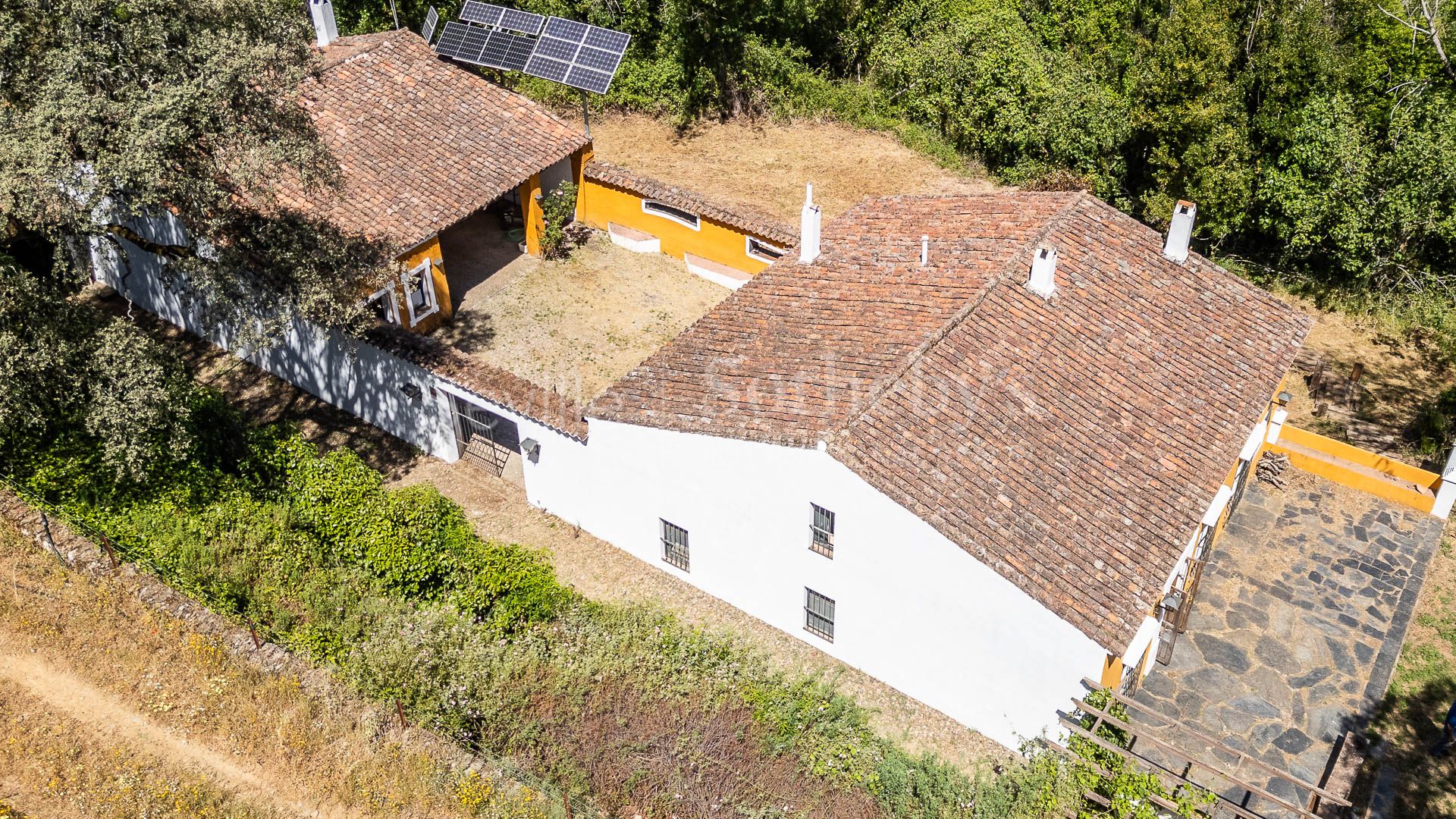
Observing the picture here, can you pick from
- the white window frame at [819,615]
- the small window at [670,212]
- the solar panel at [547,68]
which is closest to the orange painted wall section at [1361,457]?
the white window frame at [819,615]

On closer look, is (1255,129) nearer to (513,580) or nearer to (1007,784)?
(1007,784)

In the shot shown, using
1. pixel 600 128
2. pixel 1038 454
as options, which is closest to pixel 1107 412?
pixel 1038 454

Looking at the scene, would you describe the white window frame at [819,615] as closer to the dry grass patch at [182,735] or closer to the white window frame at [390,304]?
the dry grass patch at [182,735]

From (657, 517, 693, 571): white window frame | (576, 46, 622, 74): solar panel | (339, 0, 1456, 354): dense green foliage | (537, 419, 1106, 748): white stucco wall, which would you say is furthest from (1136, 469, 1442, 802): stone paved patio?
(576, 46, 622, 74): solar panel

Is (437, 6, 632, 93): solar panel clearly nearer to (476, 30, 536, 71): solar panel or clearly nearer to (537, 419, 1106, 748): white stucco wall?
(476, 30, 536, 71): solar panel

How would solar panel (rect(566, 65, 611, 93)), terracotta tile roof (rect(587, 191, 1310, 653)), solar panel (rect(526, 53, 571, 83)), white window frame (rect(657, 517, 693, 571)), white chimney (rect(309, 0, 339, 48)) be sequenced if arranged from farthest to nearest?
white chimney (rect(309, 0, 339, 48)), solar panel (rect(526, 53, 571, 83)), solar panel (rect(566, 65, 611, 93)), white window frame (rect(657, 517, 693, 571)), terracotta tile roof (rect(587, 191, 1310, 653))

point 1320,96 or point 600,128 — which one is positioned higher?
point 1320,96
